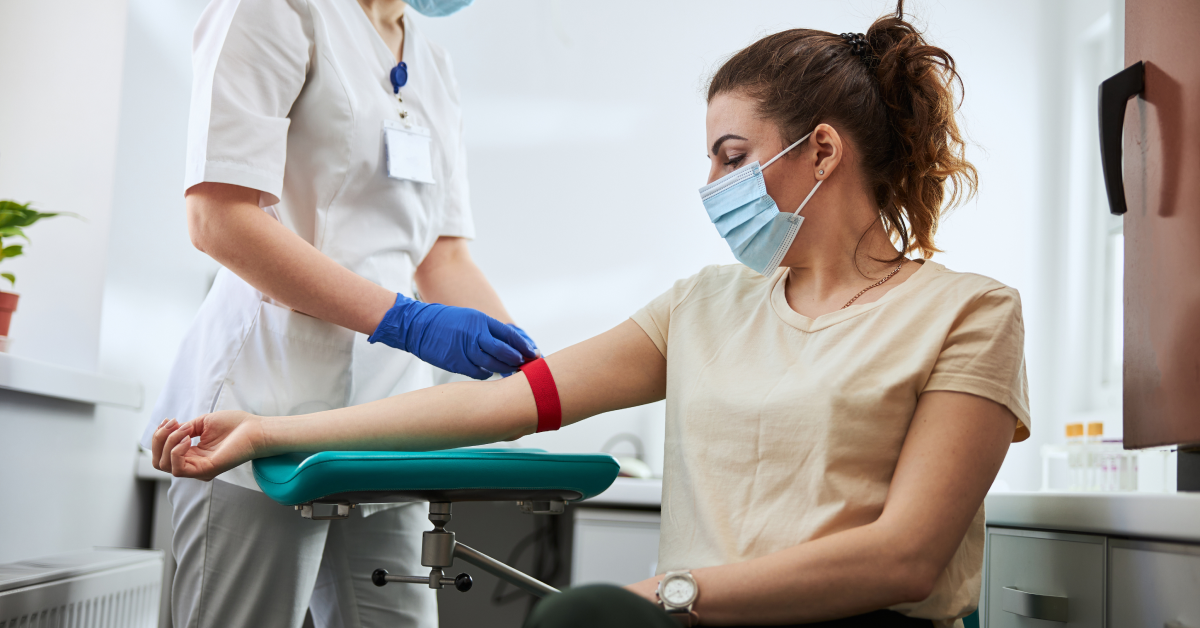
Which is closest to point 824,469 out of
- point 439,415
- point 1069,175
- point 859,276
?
point 859,276

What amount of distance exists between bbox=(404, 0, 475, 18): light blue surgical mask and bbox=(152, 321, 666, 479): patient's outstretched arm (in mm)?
708

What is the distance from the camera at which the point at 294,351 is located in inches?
47.8

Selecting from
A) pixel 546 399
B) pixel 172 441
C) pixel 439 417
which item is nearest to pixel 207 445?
pixel 172 441

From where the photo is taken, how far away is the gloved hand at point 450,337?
118 centimetres

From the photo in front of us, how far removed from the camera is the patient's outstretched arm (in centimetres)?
103

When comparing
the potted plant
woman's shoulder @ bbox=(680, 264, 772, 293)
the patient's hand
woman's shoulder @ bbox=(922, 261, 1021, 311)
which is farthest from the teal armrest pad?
the potted plant

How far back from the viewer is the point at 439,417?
3.69 feet

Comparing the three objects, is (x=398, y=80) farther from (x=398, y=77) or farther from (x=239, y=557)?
(x=239, y=557)

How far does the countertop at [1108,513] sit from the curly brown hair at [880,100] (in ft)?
1.25

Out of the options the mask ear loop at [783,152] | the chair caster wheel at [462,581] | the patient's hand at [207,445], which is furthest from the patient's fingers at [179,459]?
the mask ear loop at [783,152]

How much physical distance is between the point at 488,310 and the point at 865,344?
0.75 metres

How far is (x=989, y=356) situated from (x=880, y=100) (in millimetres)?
423

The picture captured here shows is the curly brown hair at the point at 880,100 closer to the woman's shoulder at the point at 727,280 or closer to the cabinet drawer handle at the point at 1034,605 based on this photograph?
the woman's shoulder at the point at 727,280

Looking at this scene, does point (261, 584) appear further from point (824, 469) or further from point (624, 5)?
point (624, 5)
